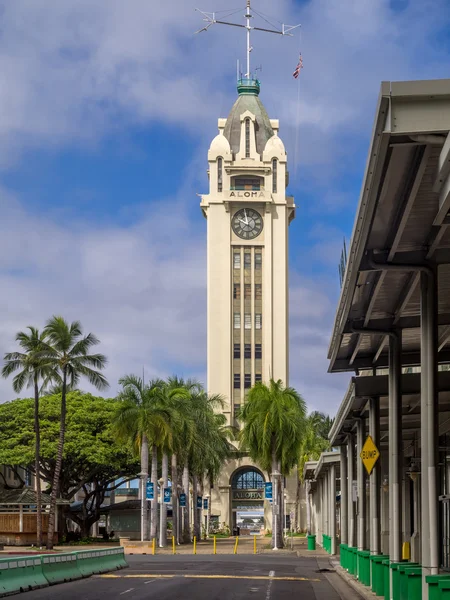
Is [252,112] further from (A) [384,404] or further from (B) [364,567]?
(B) [364,567]

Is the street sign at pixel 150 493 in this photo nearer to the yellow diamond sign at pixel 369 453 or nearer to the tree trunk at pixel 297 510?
the yellow diamond sign at pixel 369 453

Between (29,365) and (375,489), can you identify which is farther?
(29,365)

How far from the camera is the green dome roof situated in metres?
130

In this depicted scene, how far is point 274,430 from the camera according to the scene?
69062mm

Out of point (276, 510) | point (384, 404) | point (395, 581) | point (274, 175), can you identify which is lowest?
point (276, 510)

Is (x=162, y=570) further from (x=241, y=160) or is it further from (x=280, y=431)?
(x=241, y=160)

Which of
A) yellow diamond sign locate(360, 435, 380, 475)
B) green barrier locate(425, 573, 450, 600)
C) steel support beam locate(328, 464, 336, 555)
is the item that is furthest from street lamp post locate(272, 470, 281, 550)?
green barrier locate(425, 573, 450, 600)

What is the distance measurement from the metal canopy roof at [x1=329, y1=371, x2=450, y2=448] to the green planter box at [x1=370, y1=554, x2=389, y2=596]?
384 centimetres

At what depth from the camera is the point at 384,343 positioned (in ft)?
81.1

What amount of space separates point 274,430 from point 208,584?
38757mm

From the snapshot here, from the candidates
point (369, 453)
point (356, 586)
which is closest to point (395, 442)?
point (369, 453)

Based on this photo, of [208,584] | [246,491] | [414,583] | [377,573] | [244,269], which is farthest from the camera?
[244,269]

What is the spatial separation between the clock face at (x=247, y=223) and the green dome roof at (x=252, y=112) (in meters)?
8.43

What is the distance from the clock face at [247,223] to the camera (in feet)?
409
